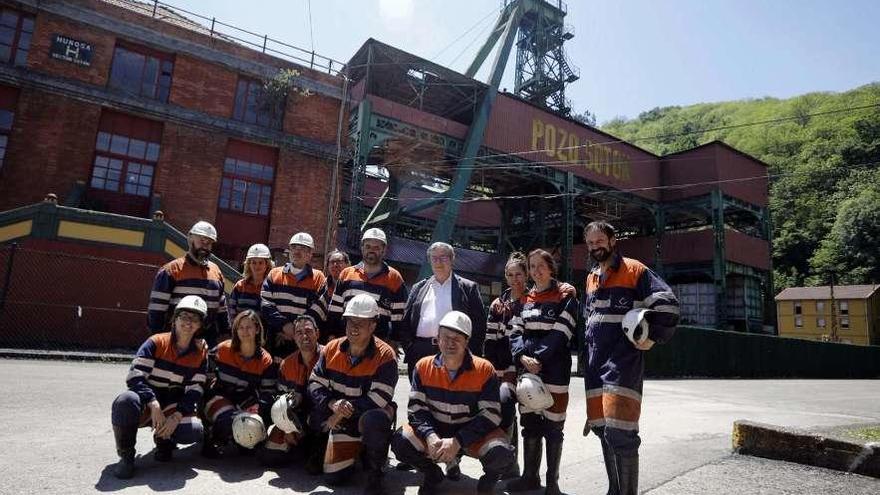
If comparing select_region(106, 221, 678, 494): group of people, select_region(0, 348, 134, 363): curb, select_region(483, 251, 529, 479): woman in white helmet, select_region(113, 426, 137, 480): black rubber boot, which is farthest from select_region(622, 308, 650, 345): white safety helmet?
select_region(0, 348, 134, 363): curb

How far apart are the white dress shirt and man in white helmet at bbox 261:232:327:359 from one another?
1.22 meters

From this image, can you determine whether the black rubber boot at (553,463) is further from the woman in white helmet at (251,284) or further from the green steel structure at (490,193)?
the green steel structure at (490,193)

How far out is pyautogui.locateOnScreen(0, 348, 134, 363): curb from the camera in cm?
977

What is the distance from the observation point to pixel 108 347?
1213 centimetres

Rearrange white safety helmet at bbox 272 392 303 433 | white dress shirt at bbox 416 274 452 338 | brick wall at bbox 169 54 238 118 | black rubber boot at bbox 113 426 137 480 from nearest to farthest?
1. black rubber boot at bbox 113 426 137 480
2. white safety helmet at bbox 272 392 303 433
3. white dress shirt at bbox 416 274 452 338
4. brick wall at bbox 169 54 238 118

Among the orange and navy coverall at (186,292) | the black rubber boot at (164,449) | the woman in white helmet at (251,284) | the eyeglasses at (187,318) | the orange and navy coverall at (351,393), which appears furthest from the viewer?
the woman in white helmet at (251,284)

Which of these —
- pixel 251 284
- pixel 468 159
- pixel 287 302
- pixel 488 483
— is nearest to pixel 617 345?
pixel 488 483

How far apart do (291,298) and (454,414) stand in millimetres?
2278

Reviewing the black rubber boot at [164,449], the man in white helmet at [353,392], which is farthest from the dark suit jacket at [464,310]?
the black rubber boot at [164,449]

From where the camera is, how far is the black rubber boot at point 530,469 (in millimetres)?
3742

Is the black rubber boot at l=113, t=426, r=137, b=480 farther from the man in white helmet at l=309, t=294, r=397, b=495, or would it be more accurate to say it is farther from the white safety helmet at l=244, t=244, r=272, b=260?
the white safety helmet at l=244, t=244, r=272, b=260

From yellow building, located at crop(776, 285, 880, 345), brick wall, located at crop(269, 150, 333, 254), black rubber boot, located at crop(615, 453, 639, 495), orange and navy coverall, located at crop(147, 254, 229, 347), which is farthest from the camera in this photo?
yellow building, located at crop(776, 285, 880, 345)

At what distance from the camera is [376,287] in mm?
4621

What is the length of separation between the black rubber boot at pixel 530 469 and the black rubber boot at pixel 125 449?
2801 mm
